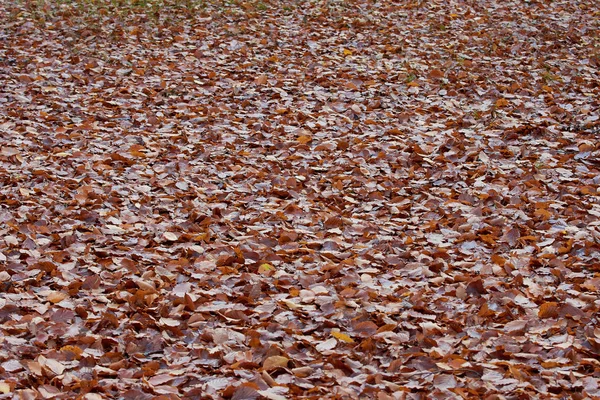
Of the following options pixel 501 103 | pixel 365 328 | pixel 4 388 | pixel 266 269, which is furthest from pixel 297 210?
pixel 501 103

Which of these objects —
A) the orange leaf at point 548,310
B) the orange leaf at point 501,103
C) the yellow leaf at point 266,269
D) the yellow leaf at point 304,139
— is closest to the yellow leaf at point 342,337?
the yellow leaf at point 266,269

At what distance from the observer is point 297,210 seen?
14.4 ft

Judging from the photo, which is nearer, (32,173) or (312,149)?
(32,173)

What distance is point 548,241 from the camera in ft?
13.2

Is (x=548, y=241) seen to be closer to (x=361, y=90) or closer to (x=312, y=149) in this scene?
(x=312, y=149)

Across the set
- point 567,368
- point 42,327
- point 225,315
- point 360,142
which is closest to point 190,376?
point 225,315

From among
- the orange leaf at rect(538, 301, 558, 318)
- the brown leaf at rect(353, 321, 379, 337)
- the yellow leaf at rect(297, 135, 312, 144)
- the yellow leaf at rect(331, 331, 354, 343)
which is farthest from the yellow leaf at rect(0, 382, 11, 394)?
the yellow leaf at rect(297, 135, 312, 144)

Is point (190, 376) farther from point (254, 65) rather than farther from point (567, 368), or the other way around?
point (254, 65)

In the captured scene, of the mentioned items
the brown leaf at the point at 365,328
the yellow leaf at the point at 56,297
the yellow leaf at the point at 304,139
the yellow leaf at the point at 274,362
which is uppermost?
the yellow leaf at the point at 274,362

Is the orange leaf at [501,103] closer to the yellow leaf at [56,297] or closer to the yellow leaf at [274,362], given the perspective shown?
the yellow leaf at [274,362]

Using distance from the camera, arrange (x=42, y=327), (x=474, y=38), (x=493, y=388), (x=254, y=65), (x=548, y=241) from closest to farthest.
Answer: (x=493, y=388) < (x=42, y=327) < (x=548, y=241) < (x=254, y=65) < (x=474, y=38)

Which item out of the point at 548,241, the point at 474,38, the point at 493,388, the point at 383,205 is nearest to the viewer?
the point at 493,388

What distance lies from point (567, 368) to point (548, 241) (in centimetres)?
120

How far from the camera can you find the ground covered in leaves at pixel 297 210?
3.00m
